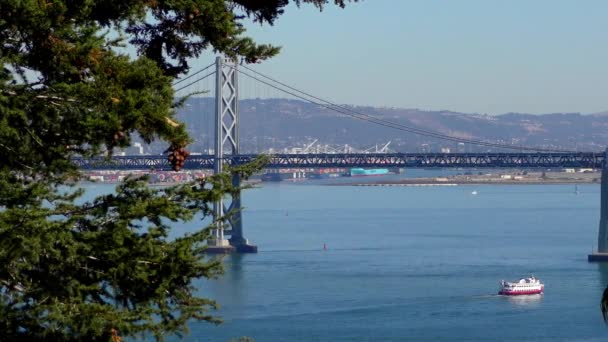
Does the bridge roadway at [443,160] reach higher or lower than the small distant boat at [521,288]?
higher

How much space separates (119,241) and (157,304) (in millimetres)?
347

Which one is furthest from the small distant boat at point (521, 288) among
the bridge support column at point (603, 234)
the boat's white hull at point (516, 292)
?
the bridge support column at point (603, 234)

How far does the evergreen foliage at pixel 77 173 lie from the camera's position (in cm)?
408

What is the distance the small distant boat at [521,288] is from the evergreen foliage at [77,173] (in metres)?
29.1

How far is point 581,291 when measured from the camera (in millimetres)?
33844

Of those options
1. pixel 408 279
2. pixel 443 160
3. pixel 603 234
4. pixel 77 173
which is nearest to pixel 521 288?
pixel 408 279

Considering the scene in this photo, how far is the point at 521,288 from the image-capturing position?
33.4 metres

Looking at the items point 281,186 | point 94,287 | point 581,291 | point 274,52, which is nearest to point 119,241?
point 94,287

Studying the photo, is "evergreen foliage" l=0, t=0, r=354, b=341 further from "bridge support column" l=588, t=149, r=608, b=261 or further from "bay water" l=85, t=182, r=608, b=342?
"bridge support column" l=588, t=149, r=608, b=261

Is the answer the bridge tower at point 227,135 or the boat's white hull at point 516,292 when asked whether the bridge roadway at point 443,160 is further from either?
the boat's white hull at point 516,292

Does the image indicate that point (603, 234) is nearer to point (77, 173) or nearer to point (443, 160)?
point (443, 160)

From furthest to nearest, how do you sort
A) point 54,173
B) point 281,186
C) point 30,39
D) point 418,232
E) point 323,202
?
point 281,186
point 323,202
point 418,232
point 54,173
point 30,39

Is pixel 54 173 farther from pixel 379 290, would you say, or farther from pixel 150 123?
pixel 379 290

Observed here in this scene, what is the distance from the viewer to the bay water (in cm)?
2689
